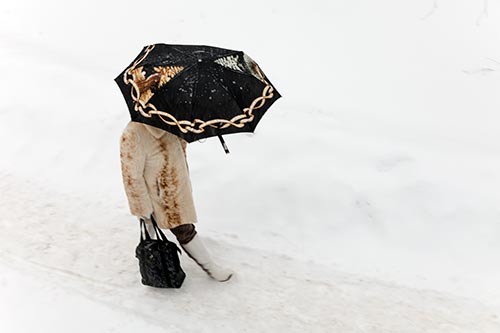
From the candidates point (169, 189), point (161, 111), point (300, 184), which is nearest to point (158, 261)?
point (169, 189)

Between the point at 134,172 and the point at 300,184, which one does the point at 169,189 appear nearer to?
the point at 134,172

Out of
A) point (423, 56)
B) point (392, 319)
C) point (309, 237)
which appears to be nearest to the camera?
point (392, 319)

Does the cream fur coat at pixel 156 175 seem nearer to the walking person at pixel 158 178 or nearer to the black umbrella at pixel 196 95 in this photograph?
the walking person at pixel 158 178

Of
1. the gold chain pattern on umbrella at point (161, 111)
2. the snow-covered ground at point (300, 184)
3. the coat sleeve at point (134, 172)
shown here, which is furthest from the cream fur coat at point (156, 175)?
the snow-covered ground at point (300, 184)

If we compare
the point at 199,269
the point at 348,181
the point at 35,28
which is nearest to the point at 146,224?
the point at 199,269

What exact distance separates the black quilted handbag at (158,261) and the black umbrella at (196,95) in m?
0.83

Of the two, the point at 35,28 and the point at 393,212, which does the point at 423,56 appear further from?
the point at 35,28

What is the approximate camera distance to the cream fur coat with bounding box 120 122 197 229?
10.6 feet

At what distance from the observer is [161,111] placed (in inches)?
115

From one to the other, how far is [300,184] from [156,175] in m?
1.43

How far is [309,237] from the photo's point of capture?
4.20 m

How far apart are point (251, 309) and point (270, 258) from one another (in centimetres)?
53

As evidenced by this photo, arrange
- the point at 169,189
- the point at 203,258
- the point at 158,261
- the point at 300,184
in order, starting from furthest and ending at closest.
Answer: the point at 300,184
the point at 203,258
the point at 158,261
the point at 169,189

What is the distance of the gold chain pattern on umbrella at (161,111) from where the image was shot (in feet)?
9.51
